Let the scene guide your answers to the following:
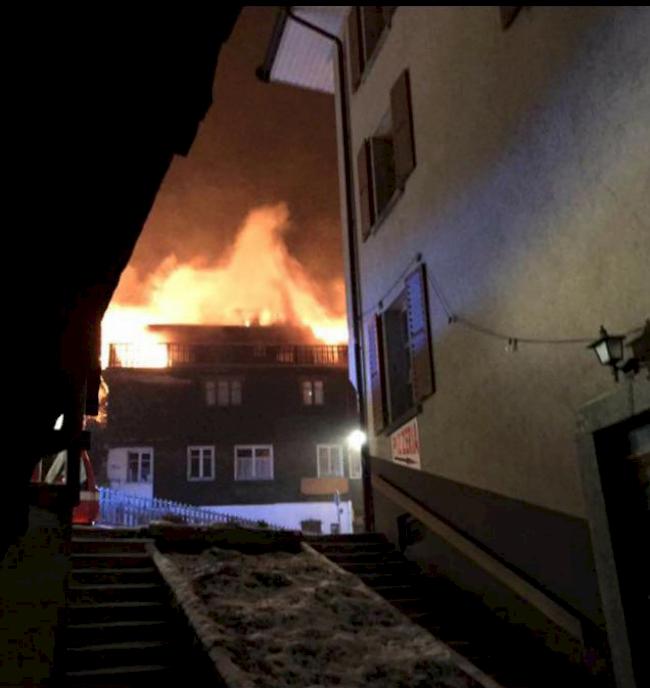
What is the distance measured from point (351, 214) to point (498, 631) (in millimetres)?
8878

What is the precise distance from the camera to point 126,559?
927 cm

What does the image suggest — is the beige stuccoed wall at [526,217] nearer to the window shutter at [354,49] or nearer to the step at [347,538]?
the step at [347,538]

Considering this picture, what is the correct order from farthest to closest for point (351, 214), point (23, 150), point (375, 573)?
point (351, 214), point (375, 573), point (23, 150)

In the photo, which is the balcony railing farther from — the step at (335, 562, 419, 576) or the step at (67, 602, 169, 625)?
the step at (67, 602, 169, 625)

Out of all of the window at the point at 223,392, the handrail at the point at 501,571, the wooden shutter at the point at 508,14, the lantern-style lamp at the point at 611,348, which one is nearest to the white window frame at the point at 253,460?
the window at the point at 223,392

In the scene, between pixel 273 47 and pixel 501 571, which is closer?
pixel 501 571

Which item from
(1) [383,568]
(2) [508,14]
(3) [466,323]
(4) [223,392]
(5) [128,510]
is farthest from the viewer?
(4) [223,392]

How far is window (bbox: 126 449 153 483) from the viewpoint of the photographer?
3766 centimetres

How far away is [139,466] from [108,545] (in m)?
29.2

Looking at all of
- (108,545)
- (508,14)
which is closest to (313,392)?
(108,545)

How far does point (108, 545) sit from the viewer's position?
9.69 metres

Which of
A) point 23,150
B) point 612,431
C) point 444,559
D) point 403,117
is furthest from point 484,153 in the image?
point 23,150

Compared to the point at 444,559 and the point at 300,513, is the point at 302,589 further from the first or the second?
the point at 300,513

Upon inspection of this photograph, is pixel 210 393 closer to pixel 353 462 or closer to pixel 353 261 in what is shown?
pixel 353 462
